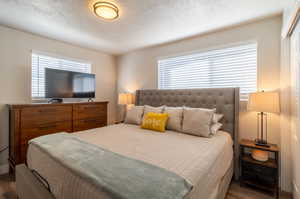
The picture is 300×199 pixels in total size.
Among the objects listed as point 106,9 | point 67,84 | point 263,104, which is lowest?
point 263,104

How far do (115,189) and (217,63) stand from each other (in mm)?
2611

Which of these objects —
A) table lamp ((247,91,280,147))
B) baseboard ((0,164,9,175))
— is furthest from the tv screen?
table lamp ((247,91,280,147))

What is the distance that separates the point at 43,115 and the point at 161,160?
7.54ft

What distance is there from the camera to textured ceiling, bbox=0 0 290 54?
1.78 metres

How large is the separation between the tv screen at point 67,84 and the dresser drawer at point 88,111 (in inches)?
12.9

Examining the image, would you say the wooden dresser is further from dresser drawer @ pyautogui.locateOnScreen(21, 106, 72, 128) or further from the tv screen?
the tv screen

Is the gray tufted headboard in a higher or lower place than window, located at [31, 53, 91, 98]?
lower

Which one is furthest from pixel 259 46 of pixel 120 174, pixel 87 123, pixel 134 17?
pixel 87 123

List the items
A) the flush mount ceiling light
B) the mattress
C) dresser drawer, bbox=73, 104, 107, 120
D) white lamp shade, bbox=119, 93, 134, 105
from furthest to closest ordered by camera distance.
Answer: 1. white lamp shade, bbox=119, 93, 134, 105
2. dresser drawer, bbox=73, 104, 107, 120
3. the flush mount ceiling light
4. the mattress

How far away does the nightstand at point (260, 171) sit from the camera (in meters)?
1.79

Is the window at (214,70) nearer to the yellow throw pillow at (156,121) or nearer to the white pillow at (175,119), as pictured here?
the white pillow at (175,119)

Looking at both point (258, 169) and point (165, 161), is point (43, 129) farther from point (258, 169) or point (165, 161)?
point (258, 169)

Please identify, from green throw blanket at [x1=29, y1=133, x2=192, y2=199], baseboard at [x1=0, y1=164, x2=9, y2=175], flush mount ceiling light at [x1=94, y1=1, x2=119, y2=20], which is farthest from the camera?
baseboard at [x1=0, y1=164, x2=9, y2=175]

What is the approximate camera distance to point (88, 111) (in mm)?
3023
